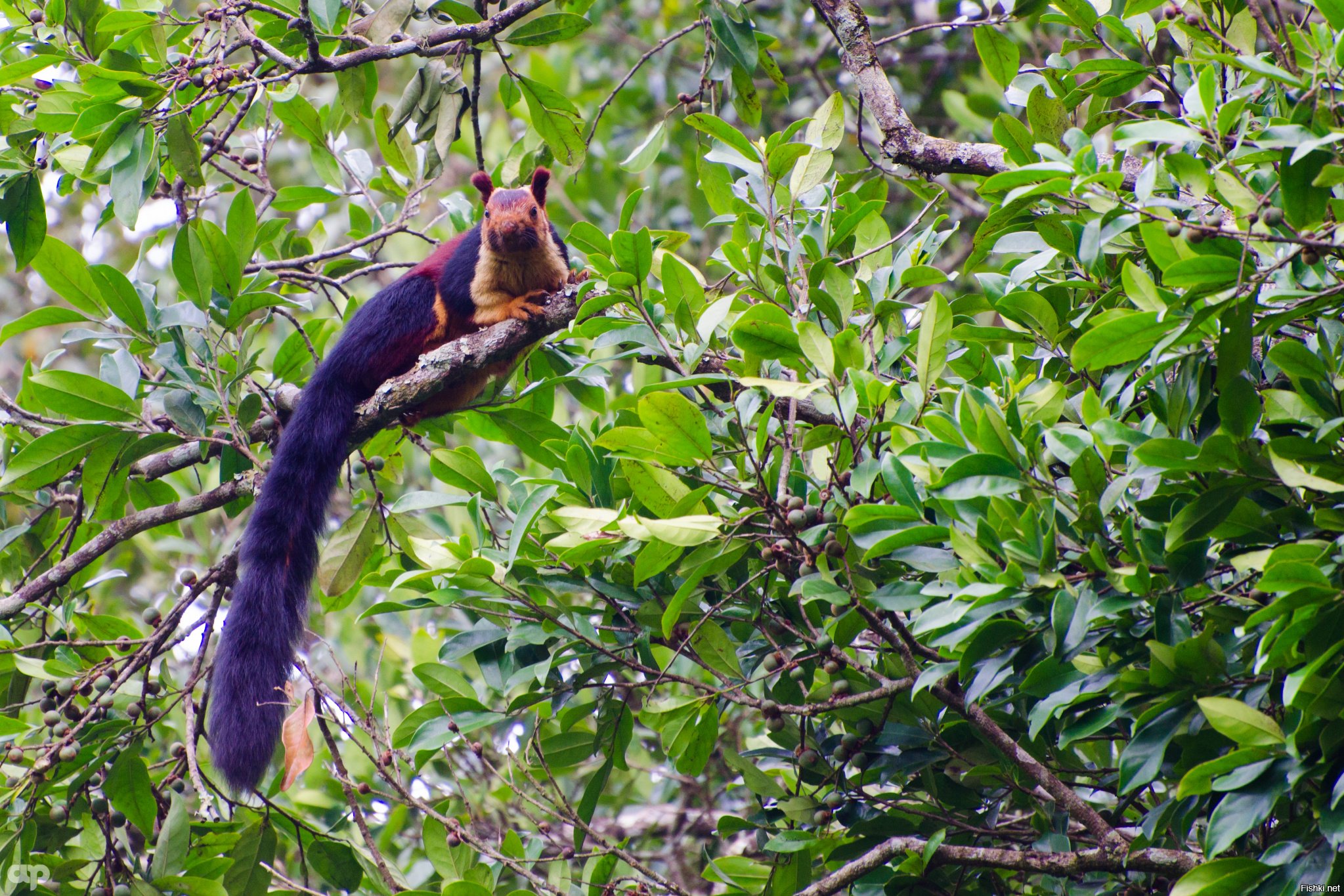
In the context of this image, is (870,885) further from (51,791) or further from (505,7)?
(505,7)

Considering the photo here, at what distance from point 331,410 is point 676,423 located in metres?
1.70

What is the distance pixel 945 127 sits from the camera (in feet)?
19.9

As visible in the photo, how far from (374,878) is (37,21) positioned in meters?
2.80

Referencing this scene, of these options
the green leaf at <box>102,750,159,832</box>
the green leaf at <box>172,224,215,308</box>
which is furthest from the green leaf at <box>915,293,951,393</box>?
the green leaf at <box>102,750,159,832</box>

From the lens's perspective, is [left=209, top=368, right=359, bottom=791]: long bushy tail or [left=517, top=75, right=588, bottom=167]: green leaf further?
[left=517, top=75, right=588, bottom=167]: green leaf

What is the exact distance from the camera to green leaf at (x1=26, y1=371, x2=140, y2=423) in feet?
8.95

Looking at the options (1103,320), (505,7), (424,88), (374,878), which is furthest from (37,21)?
(1103,320)

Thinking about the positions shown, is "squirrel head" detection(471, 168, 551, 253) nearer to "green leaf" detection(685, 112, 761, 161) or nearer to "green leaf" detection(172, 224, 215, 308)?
"green leaf" detection(172, 224, 215, 308)

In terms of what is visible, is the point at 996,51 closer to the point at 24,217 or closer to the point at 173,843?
the point at 24,217

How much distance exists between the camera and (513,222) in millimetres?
3674

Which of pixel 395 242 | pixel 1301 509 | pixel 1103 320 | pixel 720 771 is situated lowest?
pixel 720 771

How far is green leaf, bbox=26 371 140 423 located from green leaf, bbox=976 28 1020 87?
8.75ft

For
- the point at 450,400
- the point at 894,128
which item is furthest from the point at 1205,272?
the point at 450,400

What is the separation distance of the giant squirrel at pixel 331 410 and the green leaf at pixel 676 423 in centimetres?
135
